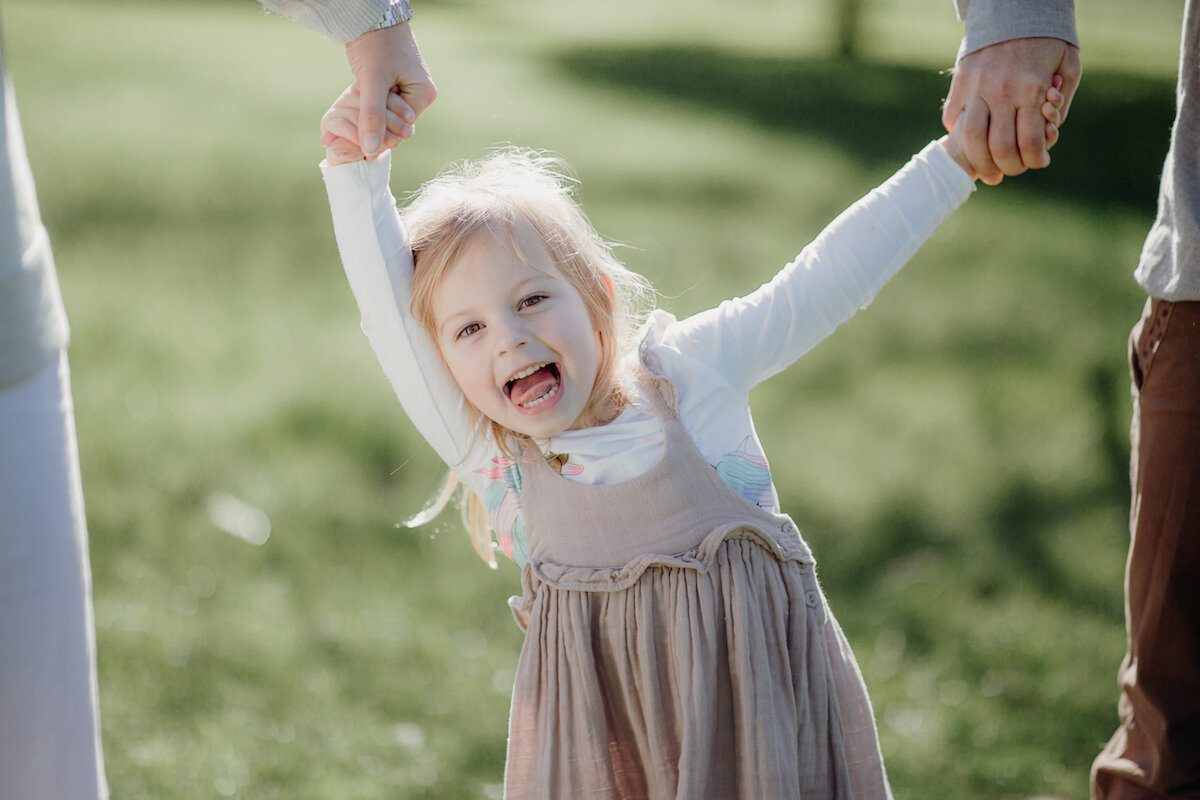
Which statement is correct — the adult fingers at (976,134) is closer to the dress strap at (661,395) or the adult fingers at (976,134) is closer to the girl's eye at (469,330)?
the dress strap at (661,395)

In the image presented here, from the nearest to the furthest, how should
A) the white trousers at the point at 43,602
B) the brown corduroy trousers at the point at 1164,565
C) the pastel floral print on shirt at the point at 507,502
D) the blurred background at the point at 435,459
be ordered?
1. the white trousers at the point at 43,602
2. the pastel floral print on shirt at the point at 507,502
3. the brown corduroy trousers at the point at 1164,565
4. the blurred background at the point at 435,459

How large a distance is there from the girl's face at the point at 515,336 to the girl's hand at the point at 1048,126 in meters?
0.60

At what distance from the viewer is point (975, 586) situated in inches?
155

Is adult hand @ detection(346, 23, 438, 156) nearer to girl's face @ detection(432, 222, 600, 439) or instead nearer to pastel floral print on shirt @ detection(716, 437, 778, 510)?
girl's face @ detection(432, 222, 600, 439)

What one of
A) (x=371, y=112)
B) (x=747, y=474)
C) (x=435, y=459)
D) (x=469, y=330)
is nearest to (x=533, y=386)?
(x=469, y=330)

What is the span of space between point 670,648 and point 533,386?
416 millimetres

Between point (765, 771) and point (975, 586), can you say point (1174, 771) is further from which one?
point (975, 586)

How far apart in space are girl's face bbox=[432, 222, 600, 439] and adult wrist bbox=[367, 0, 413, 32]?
32 centimetres

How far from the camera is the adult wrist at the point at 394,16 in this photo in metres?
1.73

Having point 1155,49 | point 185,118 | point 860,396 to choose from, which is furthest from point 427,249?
point 1155,49

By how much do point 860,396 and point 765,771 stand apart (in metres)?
3.97

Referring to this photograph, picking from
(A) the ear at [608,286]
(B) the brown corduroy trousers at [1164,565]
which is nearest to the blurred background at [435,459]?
(B) the brown corduroy trousers at [1164,565]

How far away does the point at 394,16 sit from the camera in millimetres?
1745

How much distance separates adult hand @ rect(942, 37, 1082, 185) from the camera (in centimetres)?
172
